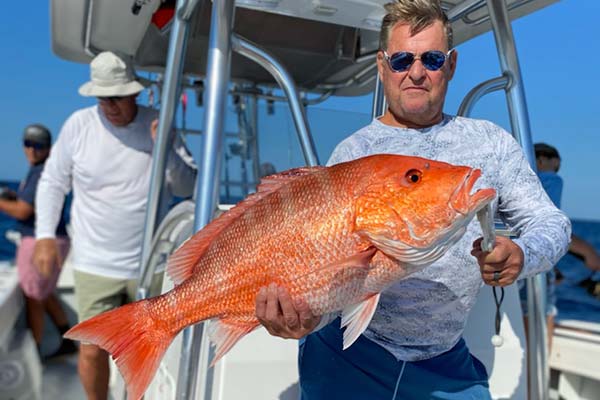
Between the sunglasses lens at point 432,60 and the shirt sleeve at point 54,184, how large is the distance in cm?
263

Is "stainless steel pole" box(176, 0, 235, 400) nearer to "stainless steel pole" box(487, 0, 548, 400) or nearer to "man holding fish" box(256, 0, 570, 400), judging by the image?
"man holding fish" box(256, 0, 570, 400)

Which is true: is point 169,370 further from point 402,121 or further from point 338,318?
point 402,121

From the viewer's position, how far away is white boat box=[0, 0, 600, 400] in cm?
184

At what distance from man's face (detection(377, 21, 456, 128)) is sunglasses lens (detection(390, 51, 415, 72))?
0.01 m

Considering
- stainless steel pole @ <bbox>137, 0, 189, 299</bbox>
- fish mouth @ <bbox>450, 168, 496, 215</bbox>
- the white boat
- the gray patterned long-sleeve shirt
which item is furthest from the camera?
stainless steel pole @ <bbox>137, 0, 189, 299</bbox>

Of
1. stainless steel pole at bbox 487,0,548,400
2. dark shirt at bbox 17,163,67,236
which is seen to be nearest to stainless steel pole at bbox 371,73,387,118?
stainless steel pole at bbox 487,0,548,400

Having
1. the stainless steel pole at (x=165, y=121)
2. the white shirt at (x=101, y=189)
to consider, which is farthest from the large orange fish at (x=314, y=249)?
the white shirt at (x=101, y=189)

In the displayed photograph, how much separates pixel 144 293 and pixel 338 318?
131cm

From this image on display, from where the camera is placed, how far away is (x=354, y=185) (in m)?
1.20

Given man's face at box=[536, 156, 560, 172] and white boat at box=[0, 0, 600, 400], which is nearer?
white boat at box=[0, 0, 600, 400]

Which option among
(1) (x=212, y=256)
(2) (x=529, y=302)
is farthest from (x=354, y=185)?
(2) (x=529, y=302)

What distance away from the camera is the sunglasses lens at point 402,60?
1.42m

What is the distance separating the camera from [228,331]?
4.31ft

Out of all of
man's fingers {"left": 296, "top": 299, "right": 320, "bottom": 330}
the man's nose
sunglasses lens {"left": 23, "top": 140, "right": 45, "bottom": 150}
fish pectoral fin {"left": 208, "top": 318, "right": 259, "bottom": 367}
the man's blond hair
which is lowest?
fish pectoral fin {"left": 208, "top": 318, "right": 259, "bottom": 367}
